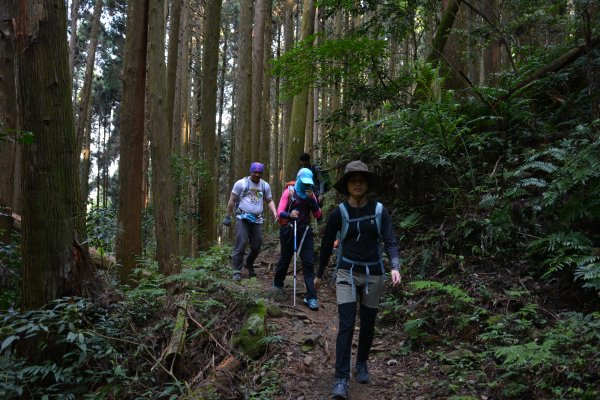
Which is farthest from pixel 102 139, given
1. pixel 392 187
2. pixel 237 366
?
pixel 237 366

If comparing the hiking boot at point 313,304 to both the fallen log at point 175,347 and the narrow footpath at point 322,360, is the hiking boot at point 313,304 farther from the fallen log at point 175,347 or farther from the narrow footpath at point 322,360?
the fallen log at point 175,347

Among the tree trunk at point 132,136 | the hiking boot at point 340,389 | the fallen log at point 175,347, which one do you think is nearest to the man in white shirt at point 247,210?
the tree trunk at point 132,136

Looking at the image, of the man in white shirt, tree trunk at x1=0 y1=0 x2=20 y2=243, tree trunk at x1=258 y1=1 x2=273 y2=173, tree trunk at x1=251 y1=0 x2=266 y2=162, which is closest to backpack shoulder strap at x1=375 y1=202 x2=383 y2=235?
the man in white shirt

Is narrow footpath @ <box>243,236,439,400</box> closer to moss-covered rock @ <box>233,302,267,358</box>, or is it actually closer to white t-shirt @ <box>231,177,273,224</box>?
moss-covered rock @ <box>233,302,267,358</box>

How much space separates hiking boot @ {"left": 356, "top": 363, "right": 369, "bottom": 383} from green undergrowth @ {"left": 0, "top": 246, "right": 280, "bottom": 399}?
82cm

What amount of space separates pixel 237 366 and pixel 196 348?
58cm

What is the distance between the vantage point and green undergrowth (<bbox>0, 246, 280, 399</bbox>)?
13.3ft

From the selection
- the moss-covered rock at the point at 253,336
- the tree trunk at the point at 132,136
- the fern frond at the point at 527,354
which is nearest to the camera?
the fern frond at the point at 527,354

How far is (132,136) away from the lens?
7.39 metres

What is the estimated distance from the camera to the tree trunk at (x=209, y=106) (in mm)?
11172

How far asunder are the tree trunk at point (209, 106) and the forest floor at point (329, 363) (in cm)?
553

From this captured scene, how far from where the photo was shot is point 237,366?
475 cm

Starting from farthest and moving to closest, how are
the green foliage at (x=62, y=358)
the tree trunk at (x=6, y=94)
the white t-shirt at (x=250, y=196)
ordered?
the white t-shirt at (x=250, y=196), the tree trunk at (x=6, y=94), the green foliage at (x=62, y=358)

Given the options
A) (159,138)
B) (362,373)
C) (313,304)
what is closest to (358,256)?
(362,373)
